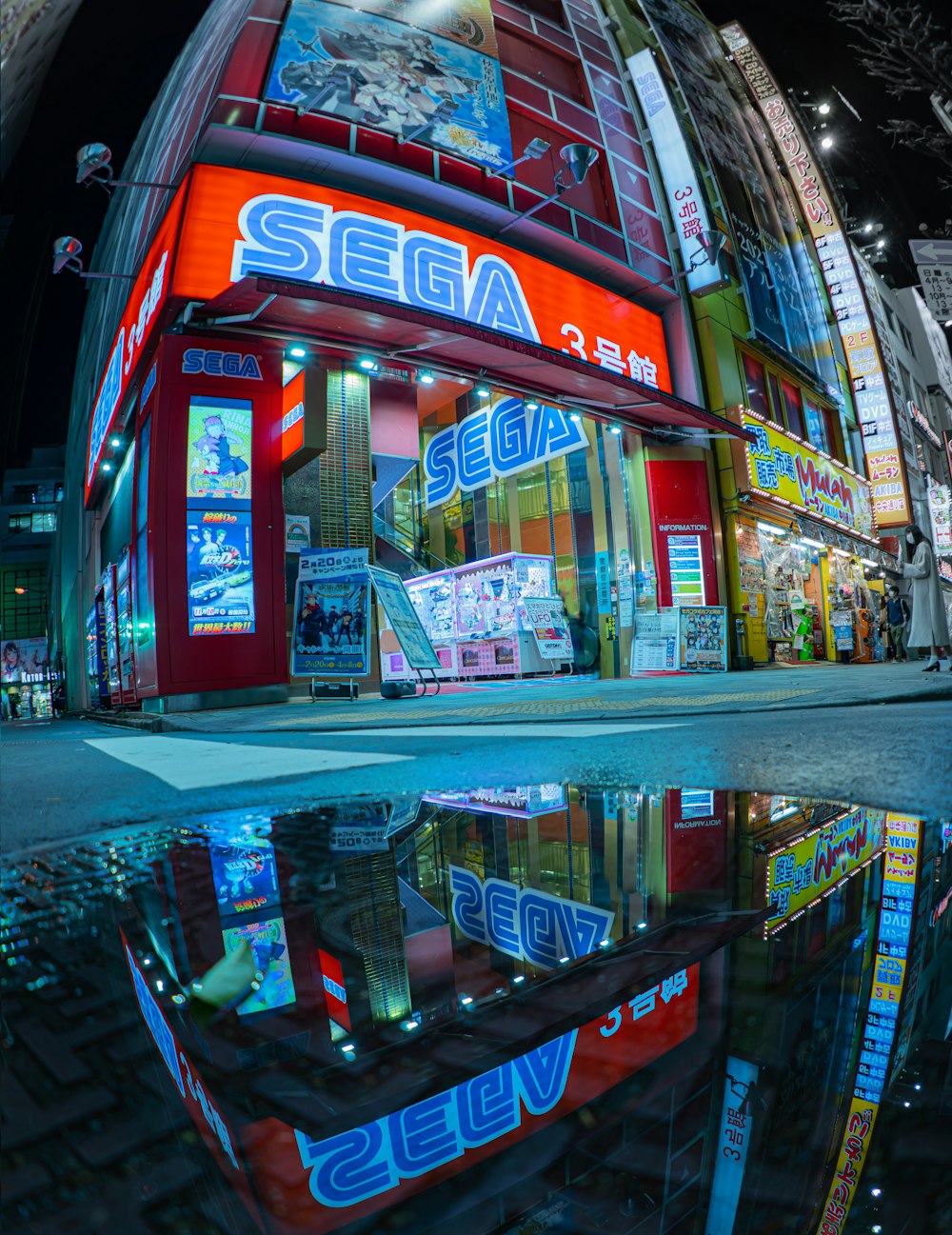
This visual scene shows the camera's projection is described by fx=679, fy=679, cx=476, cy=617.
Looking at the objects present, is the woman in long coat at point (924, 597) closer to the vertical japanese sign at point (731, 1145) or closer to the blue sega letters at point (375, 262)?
the blue sega letters at point (375, 262)

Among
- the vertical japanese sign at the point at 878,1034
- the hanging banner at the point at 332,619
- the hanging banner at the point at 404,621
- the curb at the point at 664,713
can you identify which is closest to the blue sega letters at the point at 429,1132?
the vertical japanese sign at the point at 878,1034

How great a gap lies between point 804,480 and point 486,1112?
1610 cm

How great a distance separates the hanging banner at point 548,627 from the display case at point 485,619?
144 mm

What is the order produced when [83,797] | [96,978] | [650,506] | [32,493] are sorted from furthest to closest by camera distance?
1. [32,493]
2. [650,506]
3. [83,797]
4. [96,978]

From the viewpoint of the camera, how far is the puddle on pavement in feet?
1.06

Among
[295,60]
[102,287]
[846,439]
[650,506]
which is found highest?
[102,287]

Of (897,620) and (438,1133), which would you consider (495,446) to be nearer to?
(897,620)

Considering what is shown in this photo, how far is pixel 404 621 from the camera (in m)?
7.24

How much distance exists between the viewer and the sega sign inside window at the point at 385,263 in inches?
299

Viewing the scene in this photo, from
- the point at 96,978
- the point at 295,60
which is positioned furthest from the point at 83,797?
the point at 295,60

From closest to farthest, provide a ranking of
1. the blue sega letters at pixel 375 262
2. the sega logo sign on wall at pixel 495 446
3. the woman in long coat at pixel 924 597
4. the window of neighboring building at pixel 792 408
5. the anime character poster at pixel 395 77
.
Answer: the woman in long coat at pixel 924 597 < the blue sega letters at pixel 375 262 < the anime character poster at pixel 395 77 < the sega logo sign on wall at pixel 495 446 < the window of neighboring building at pixel 792 408

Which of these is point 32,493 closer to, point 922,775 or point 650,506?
point 650,506

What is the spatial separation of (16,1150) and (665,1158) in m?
0.35

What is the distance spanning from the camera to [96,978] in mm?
627
